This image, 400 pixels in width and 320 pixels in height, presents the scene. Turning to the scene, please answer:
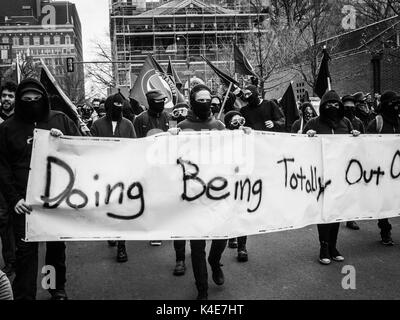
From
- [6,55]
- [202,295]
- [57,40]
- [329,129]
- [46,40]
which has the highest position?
[57,40]

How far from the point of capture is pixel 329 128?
4.93 metres

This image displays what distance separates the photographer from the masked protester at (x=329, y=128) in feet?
15.8

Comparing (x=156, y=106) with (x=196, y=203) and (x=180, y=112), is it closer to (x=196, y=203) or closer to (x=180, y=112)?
(x=180, y=112)

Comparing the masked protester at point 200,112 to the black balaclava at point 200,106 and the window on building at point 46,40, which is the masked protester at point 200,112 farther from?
the window on building at point 46,40

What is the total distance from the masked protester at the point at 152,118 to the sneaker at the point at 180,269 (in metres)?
2.04

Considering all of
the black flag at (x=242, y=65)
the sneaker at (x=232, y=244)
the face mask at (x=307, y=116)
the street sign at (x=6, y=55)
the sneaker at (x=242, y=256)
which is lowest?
the sneaker at (x=232, y=244)

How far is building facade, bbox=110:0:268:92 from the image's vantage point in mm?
52094

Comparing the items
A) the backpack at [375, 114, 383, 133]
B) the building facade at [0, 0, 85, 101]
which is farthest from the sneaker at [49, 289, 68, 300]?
the building facade at [0, 0, 85, 101]

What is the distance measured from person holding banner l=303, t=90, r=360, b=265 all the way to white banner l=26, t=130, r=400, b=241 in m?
0.74

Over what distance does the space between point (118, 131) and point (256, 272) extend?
8.22ft

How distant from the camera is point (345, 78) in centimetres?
2753

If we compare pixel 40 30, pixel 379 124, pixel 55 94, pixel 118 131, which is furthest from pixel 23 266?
pixel 40 30

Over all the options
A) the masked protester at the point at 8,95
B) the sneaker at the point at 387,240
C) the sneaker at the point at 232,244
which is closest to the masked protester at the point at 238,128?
the sneaker at the point at 232,244
